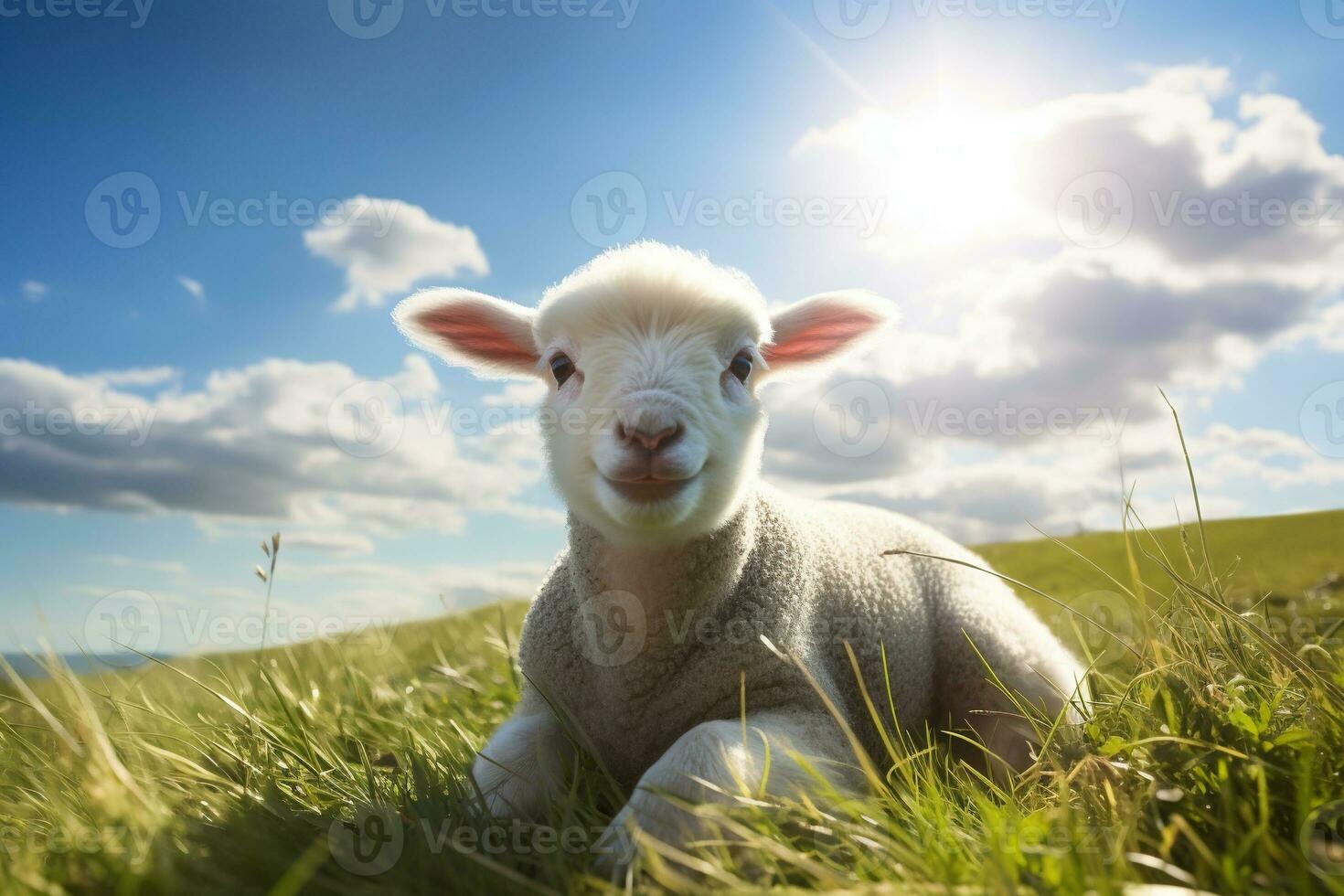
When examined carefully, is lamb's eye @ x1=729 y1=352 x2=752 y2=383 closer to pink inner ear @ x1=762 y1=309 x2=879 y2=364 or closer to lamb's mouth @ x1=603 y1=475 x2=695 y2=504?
pink inner ear @ x1=762 y1=309 x2=879 y2=364

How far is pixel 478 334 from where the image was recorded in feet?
13.0

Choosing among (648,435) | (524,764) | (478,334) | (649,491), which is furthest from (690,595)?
(478,334)

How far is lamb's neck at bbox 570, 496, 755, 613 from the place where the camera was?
3.10 meters

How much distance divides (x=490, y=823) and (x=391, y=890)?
28.1 inches

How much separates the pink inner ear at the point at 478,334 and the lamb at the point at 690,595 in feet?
0.05

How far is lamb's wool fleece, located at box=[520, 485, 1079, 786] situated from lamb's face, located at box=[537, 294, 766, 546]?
9.7 inches

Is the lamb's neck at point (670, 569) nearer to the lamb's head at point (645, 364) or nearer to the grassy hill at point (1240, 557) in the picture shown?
the lamb's head at point (645, 364)

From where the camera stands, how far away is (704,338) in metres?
3.25

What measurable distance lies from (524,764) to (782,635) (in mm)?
1096

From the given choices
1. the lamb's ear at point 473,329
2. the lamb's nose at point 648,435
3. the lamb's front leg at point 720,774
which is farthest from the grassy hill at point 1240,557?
the lamb's ear at point 473,329

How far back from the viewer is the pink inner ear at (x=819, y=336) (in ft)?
13.0

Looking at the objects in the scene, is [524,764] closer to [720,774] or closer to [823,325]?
[720,774]

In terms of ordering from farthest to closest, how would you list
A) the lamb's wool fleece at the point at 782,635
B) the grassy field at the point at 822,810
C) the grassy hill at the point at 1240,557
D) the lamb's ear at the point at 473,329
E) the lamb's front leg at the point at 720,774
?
1. the grassy hill at the point at 1240,557
2. the lamb's ear at the point at 473,329
3. the lamb's wool fleece at the point at 782,635
4. the lamb's front leg at the point at 720,774
5. the grassy field at the point at 822,810

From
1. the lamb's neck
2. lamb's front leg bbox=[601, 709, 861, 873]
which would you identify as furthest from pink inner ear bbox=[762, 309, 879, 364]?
lamb's front leg bbox=[601, 709, 861, 873]
